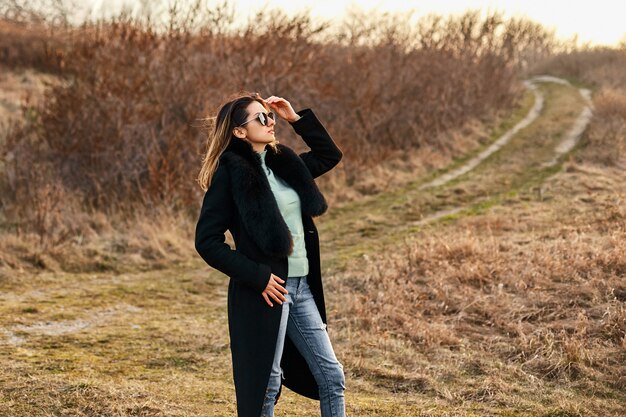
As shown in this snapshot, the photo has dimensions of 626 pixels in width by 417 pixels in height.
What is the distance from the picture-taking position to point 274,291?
3318mm

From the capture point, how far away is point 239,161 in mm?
3424

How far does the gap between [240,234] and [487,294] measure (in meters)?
4.62

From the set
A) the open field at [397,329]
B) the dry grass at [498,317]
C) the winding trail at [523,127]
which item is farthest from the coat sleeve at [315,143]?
the winding trail at [523,127]

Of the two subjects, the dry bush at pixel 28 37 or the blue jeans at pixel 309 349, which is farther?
the dry bush at pixel 28 37

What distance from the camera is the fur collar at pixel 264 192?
332cm

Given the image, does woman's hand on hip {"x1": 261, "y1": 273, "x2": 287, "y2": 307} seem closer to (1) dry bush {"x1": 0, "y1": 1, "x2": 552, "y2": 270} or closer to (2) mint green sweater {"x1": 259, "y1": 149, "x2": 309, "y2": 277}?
(2) mint green sweater {"x1": 259, "y1": 149, "x2": 309, "y2": 277}

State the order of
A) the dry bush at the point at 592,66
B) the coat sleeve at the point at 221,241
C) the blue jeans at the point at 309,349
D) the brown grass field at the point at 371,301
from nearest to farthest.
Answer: the coat sleeve at the point at 221,241 → the blue jeans at the point at 309,349 → the brown grass field at the point at 371,301 → the dry bush at the point at 592,66

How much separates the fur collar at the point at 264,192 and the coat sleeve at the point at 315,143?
269mm

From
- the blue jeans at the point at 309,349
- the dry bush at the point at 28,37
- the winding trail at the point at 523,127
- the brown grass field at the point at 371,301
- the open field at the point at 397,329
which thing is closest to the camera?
the blue jeans at the point at 309,349

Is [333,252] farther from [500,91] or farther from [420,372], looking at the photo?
[500,91]

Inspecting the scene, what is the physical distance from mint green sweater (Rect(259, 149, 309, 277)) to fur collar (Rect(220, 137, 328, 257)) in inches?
1.0

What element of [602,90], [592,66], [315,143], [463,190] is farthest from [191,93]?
[592,66]

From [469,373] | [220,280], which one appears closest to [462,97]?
[220,280]

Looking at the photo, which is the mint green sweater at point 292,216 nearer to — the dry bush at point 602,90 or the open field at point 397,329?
the open field at point 397,329
